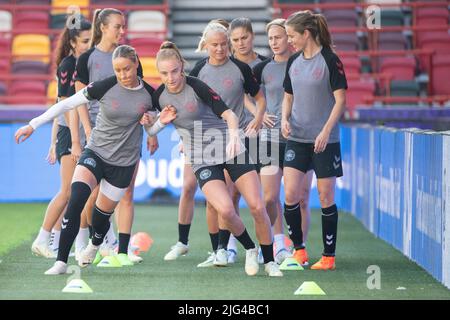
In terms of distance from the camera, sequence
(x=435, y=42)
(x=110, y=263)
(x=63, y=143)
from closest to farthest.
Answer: (x=110, y=263) → (x=63, y=143) → (x=435, y=42)

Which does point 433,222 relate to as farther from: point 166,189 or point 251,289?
point 166,189

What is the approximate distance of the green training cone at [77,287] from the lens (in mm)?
7793

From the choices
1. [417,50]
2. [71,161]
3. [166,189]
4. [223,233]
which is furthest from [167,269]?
[417,50]

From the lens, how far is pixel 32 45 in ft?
73.4

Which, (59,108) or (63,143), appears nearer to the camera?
(59,108)

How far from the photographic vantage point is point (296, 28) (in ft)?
30.3

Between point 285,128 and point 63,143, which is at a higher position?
point 285,128

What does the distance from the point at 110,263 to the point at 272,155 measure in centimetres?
171

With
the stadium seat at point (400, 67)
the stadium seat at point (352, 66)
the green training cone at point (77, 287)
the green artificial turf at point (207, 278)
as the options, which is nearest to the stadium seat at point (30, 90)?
the stadium seat at point (352, 66)

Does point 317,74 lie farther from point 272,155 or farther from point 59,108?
point 59,108

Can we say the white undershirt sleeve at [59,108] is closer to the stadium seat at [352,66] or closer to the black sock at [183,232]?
the black sock at [183,232]

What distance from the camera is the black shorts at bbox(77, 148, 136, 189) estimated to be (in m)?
8.93

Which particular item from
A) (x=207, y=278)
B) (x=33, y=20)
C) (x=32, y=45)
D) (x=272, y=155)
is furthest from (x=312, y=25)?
(x=33, y=20)

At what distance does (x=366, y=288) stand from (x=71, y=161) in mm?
3250
